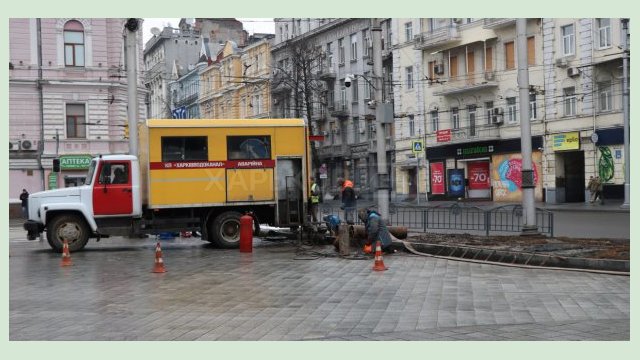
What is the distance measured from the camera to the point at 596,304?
9461mm

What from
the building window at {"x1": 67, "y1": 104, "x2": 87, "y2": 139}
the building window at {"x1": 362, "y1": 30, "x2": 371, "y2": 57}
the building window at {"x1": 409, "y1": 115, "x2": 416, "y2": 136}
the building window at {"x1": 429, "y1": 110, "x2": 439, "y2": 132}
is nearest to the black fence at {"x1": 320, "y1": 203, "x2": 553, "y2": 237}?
the building window at {"x1": 67, "y1": 104, "x2": 87, "y2": 139}

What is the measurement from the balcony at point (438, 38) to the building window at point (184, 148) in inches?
1251

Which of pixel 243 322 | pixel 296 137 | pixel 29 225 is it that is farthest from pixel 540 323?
pixel 29 225

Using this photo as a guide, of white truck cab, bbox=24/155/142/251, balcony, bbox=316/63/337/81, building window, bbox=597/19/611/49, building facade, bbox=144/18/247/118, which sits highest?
building facade, bbox=144/18/247/118

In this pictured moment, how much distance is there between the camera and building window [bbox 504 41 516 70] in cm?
4350

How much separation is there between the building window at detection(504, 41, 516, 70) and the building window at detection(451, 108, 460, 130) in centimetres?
550

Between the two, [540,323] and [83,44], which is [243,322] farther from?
[83,44]

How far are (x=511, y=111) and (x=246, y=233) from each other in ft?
99.3

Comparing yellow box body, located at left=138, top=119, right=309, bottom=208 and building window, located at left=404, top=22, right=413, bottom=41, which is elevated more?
building window, located at left=404, top=22, right=413, bottom=41

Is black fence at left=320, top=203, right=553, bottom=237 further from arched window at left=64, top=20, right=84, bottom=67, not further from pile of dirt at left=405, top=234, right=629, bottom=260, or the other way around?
arched window at left=64, top=20, right=84, bottom=67

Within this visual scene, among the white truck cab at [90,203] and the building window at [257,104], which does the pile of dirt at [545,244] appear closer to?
the white truck cab at [90,203]

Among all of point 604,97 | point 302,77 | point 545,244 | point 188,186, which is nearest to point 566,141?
point 604,97

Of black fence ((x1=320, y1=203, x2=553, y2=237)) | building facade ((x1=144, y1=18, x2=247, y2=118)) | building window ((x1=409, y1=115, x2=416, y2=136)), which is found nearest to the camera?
black fence ((x1=320, y1=203, x2=553, y2=237))

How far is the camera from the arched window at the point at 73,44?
1524 inches
